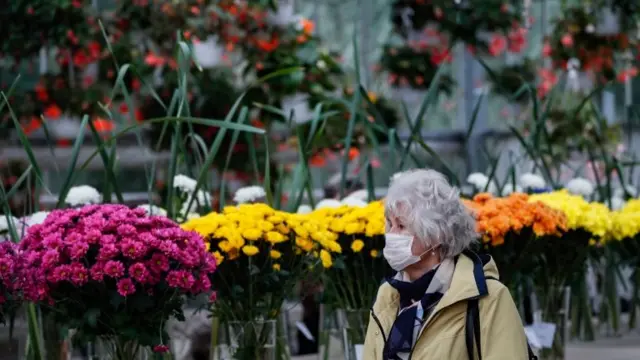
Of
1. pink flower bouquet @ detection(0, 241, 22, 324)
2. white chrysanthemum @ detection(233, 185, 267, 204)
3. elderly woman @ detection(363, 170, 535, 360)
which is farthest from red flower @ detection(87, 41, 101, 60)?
elderly woman @ detection(363, 170, 535, 360)

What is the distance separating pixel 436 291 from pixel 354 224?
3.58 feet

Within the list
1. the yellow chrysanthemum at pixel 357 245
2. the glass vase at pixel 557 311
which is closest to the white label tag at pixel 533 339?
the glass vase at pixel 557 311

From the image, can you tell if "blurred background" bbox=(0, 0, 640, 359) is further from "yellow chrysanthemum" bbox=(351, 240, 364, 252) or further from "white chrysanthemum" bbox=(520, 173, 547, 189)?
"yellow chrysanthemum" bbox=(351, 240, 364, 252)

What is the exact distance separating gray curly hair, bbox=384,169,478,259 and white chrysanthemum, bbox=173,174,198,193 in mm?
1257

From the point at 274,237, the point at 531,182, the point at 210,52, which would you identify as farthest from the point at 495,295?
the point at 210,52

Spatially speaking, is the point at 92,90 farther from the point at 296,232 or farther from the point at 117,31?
the point at 296,232

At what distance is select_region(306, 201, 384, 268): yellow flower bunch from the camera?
11.3ft

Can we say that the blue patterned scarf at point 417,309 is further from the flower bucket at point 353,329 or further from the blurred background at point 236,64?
the blurred background at point 236,64

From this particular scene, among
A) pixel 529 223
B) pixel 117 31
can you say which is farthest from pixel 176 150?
pixel 117 31

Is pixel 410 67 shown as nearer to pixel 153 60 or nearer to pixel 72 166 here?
pixel 153 60

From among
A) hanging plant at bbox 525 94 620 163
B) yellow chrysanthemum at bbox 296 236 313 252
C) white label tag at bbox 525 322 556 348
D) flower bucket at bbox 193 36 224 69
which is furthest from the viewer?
hanging plant at bbox 525 94 620 163

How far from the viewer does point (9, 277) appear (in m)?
2.82

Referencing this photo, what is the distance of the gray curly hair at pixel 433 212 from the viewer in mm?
2396

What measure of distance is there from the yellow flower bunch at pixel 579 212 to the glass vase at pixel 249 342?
1.01 m
